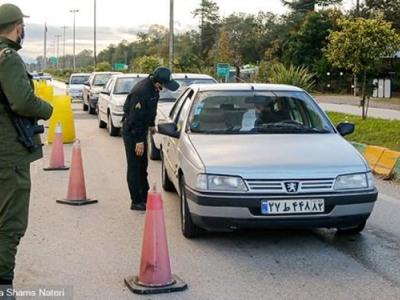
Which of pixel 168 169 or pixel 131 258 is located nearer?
pixel 131 258

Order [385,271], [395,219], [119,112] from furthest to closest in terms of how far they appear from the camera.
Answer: [119,112], [395,219], [385,271]

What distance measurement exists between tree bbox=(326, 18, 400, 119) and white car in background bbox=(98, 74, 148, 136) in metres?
5.20

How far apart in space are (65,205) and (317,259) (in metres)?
3.64

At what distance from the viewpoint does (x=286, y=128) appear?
7.11 m

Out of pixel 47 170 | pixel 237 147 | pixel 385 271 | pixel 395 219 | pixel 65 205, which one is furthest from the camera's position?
pixel 47 170

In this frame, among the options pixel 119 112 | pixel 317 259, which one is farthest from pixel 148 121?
pixel 119 112

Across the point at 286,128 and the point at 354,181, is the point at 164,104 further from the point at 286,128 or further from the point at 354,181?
the point at 354,181

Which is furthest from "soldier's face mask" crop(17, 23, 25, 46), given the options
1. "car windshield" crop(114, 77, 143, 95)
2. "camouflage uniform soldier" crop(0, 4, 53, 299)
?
"car windshield" crop(114, 77, 143, 95)

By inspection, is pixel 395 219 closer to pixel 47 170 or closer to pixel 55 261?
pixel 55 261

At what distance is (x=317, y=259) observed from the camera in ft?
19.3

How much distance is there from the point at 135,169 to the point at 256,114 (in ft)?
5.39

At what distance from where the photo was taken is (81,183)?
8.41 m

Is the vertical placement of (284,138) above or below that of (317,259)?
above

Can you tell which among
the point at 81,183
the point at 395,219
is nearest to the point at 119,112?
the point at 81,183
